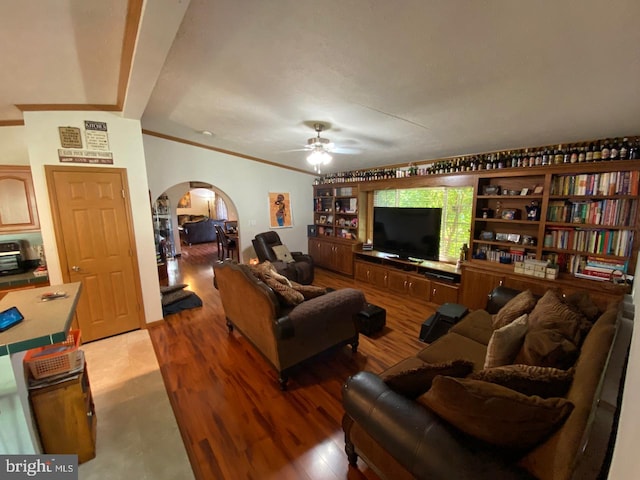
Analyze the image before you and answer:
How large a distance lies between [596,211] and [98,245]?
541 centimetres

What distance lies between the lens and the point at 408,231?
14.3ft

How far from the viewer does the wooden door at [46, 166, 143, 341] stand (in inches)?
108

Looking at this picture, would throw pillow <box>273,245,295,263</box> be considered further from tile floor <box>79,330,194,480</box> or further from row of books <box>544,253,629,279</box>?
row of books <box>544,253,629,279</box>

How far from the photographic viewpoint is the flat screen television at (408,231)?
4.03 metres

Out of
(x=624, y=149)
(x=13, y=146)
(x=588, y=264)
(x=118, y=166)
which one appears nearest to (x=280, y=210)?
(x=118, y=166)

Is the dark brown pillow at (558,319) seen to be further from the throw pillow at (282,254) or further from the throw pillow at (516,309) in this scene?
the throw pillow at (282,254)

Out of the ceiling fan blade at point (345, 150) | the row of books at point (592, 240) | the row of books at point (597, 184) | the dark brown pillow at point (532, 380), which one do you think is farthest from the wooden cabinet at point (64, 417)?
the row of books at point (597, 184)

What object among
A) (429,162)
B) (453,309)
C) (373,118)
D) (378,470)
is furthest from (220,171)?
(378,470)

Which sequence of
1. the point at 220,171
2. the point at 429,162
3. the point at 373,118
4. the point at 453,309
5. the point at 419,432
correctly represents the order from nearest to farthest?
the point at 419,432 < the point at 373,118 < the point at 453,309 < the point at 429,162 < the point at 220,171

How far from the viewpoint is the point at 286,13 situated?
147cm

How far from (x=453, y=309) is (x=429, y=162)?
2311 millimetres

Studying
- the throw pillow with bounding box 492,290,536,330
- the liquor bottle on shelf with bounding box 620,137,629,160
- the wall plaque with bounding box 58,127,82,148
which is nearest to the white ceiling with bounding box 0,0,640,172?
the liquor bottle on shelf with bounding box 620,137,629,160

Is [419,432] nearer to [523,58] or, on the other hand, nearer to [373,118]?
[523,58]

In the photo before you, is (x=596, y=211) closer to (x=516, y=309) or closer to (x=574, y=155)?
(x=574, y=155)
